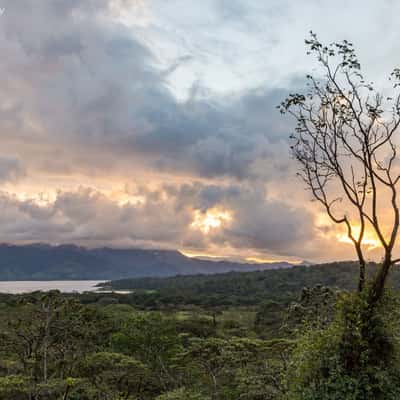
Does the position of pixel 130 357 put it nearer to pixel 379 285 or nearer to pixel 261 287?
pixel 379 285

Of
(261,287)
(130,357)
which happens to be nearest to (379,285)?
(130,357)

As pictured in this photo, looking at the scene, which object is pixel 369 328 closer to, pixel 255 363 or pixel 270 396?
pixel 270 396

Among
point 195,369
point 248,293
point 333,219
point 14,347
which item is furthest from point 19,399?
point 248,293

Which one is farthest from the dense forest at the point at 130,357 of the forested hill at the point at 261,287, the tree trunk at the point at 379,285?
the forested hill at the point at 261,287

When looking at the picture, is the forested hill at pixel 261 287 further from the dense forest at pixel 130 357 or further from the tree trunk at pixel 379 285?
the tree trunk at pixel 379 285

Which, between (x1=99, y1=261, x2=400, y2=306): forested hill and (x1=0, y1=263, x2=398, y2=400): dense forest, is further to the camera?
(x1=99, y1=261, x2=400, y2=306): forested hill

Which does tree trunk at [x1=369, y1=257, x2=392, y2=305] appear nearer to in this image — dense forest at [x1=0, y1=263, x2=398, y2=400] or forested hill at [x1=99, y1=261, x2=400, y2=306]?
dense forest at [x1=0, y1=263, x2=398, y2=400]

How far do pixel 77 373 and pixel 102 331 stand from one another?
21.1 ft

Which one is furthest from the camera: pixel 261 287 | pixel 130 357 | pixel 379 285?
pixel 261 287

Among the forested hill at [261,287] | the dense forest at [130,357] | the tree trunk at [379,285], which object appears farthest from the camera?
the forested hill at [261,287]

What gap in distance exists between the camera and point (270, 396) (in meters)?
22.8

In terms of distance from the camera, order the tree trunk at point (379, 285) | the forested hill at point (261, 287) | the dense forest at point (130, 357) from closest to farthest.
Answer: the tree trunk at point (379, 285) → the dense forest at point (130, 357) → the forested hill at point (261, 287)

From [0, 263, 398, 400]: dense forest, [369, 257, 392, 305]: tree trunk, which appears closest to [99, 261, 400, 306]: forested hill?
[0, 263, 398, 400]: dense forest

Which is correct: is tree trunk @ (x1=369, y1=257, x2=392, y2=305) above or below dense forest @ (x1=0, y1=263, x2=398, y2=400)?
above
